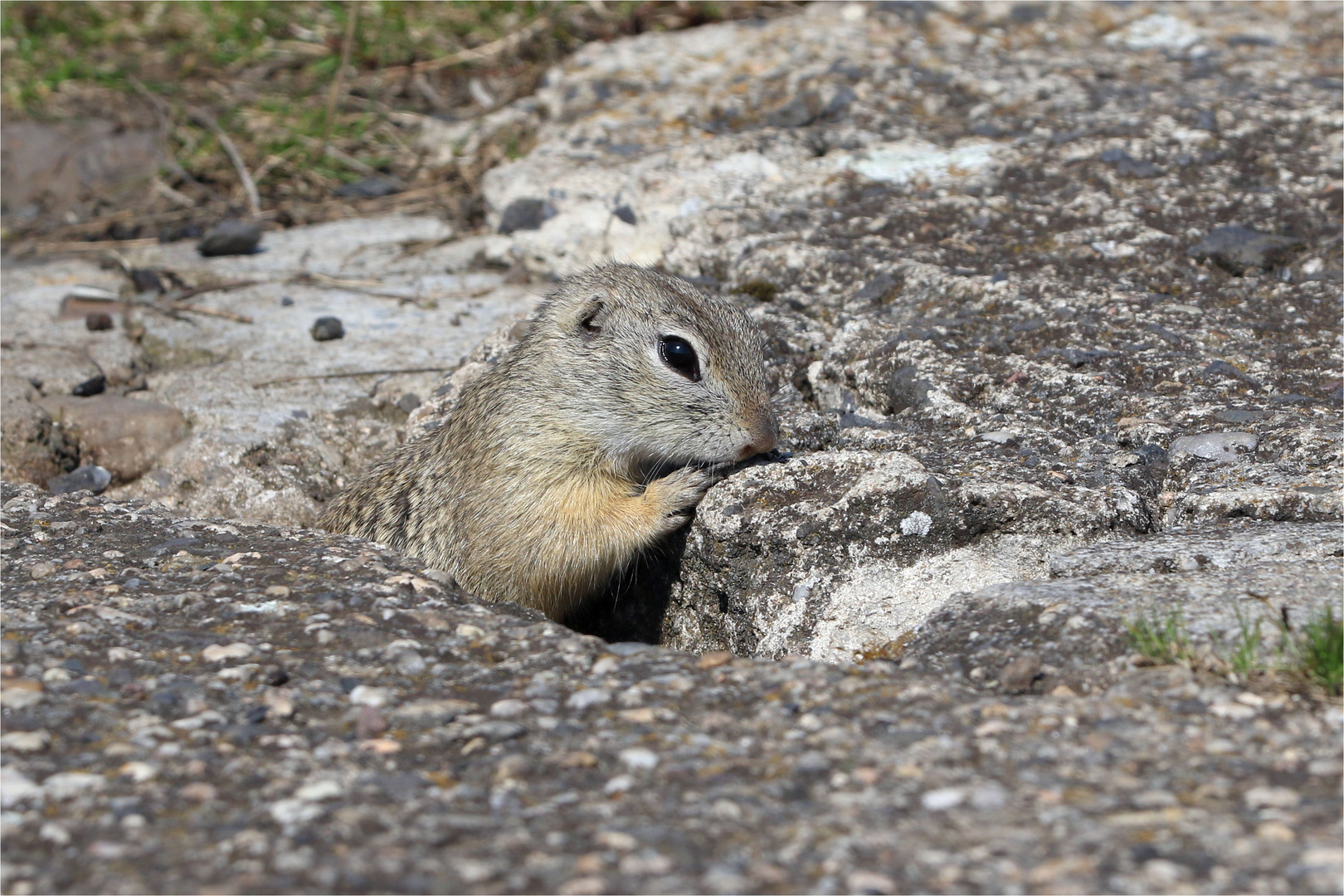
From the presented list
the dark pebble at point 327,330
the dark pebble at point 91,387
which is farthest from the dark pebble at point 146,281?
the dark pebble at point 327,330

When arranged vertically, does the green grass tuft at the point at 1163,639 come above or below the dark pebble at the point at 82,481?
above

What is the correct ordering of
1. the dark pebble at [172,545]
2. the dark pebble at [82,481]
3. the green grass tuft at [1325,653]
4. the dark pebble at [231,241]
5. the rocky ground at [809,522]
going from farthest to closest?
the dark pebble at [231,241] → the dark pebble at [82,481] → the dark pebble at [172,545] → the green grass tuft at [1325,653] → the rocky ground at [809,522]

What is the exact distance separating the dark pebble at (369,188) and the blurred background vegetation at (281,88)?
0.03 feet

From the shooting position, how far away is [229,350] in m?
4.98

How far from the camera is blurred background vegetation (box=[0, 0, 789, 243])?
6457 millimetres

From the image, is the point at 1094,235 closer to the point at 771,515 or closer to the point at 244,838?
the point at 771,515

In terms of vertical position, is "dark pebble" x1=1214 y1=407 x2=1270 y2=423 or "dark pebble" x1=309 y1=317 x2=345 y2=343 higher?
"dark pebble" x1=309 y1=317 x2=345 y2=343

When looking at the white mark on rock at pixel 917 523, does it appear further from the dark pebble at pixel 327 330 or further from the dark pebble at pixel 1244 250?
the dark pebble at pixel 327 330

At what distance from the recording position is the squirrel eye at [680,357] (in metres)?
3.56

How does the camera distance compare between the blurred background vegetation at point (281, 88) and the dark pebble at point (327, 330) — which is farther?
the blurred background vegetation at point (281, 88)

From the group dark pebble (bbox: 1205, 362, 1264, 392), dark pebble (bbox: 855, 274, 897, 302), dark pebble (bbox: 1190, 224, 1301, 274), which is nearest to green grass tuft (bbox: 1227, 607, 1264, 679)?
dark pebble (bbox: 1205, 362, 1264, 392)

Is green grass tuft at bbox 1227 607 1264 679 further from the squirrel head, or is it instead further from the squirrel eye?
the squirrel eye

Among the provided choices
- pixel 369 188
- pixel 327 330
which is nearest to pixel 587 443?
pixel 327 330

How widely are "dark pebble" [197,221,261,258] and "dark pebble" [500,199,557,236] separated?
4.34 ft
